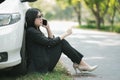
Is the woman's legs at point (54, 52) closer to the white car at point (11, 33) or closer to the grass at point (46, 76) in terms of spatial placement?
the grass at point (46, 76)

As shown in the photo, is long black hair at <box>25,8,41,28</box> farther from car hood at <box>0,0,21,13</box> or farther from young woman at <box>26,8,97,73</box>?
car hood at <box>0,0,21,13</box>

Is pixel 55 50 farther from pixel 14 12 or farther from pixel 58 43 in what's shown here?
pixel 14 12

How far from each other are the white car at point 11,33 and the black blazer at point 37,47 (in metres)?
0.62

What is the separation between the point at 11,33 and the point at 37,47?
128cm

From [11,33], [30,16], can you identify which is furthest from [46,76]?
[11,33]

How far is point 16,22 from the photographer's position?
6988mm

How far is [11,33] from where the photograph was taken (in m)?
6.78

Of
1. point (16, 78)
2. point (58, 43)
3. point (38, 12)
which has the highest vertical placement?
point (38, 12)

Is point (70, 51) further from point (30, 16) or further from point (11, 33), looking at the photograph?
point (11, 33)

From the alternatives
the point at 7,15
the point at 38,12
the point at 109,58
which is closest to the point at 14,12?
the point at 7,15

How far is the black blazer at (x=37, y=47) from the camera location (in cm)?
791

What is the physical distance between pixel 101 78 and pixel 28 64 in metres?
1.37

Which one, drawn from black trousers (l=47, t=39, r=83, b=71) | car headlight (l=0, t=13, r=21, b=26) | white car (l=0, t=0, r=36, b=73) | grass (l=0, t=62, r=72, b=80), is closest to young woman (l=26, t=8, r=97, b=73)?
black trousers (l=47, t=39, r=83, b=71)

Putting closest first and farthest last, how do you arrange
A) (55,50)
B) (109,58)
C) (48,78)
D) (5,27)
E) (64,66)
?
(5,27)
(48,78)
(55,50)
(64,66)
(109,58)
